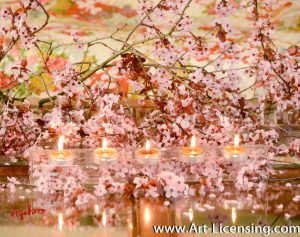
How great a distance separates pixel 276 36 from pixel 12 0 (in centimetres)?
199

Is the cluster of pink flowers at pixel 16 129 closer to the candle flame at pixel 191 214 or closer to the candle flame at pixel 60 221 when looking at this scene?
the candle flame at pixel 60 221

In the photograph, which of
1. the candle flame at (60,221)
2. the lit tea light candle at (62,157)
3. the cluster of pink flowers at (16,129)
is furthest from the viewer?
the cluster of pink flowers at (16,129)

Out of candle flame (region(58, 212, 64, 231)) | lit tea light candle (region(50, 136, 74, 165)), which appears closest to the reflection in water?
candle flame (region(58, 212, 64, 231))

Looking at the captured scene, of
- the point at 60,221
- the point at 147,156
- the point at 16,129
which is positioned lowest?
the point at 60,221

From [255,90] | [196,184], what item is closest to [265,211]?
[196,184]

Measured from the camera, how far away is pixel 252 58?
11.5ft

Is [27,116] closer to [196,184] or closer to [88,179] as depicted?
[88,179]

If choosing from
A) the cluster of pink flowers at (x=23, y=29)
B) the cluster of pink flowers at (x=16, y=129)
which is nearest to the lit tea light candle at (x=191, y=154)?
the cluster of pink flowers at (x=16, y=129)

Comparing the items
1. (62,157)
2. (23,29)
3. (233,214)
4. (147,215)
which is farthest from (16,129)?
(233,214)

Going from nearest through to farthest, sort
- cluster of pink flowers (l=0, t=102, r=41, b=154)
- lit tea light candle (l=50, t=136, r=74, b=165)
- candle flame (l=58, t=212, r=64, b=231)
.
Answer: candle flame (l=58, t=212, r=64, b=231) → lit tea light candle (l=50, t=136, r=74, b=165) → cluster of pink flowers (l=0, t=102, r=41, b=154)

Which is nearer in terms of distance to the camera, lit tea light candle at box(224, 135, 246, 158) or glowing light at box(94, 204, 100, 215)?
glowing light at box(94, 204, 100, 215)

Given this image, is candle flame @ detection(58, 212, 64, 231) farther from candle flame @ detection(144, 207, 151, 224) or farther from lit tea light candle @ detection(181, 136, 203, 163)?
lit tea light candle @ detection(181, 136, 203, 163)

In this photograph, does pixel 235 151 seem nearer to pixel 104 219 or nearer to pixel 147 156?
pixel 147 156
